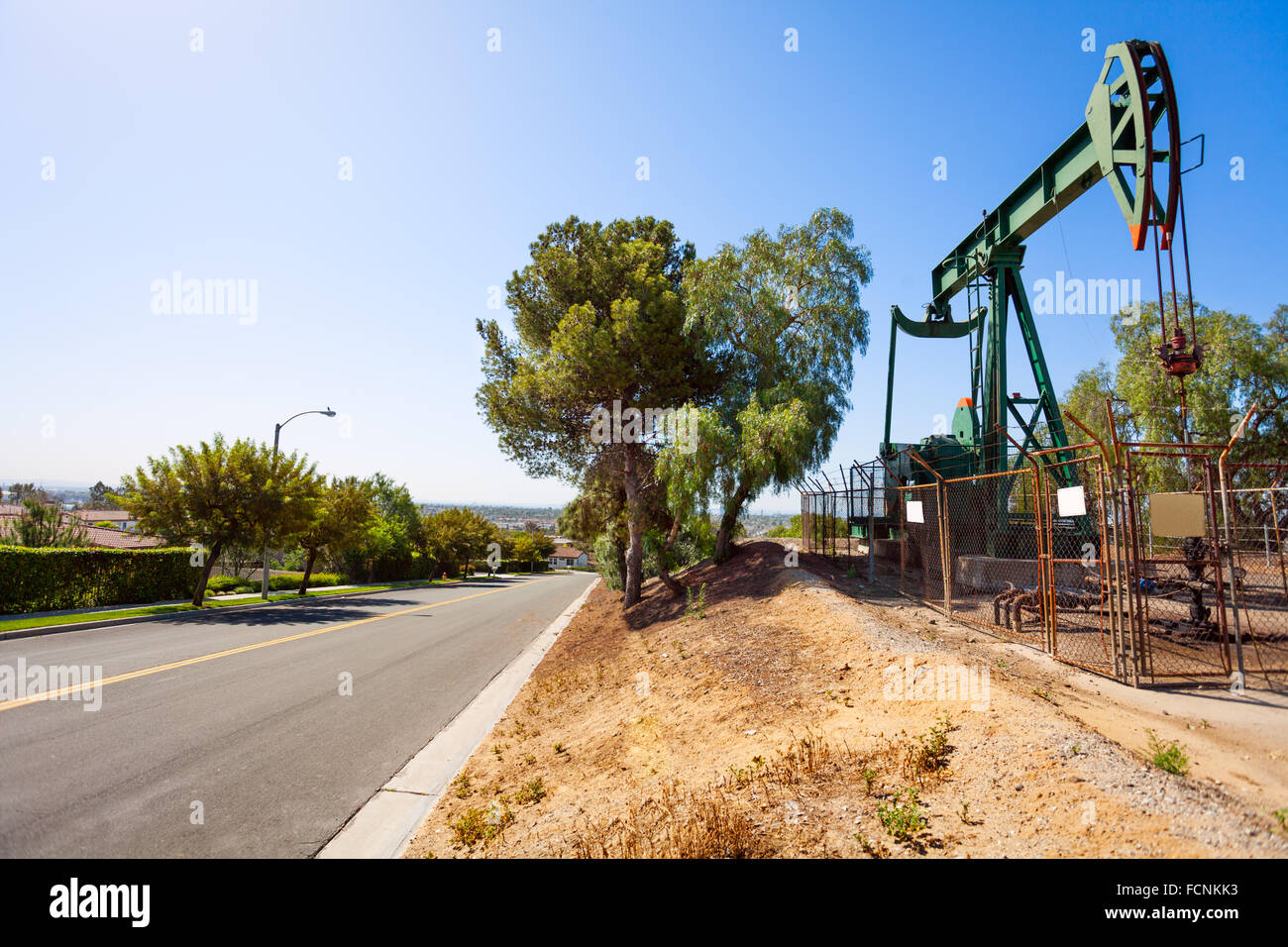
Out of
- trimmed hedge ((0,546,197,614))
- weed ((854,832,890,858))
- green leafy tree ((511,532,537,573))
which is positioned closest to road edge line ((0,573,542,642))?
trimmed hedge ((0,546,197,614))

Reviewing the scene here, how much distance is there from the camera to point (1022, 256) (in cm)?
1677

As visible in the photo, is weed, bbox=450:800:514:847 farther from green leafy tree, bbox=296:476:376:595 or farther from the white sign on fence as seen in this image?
green leafy tree, bbox=296:476:376:595

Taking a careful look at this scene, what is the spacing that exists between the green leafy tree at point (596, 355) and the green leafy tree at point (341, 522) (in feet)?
45.2

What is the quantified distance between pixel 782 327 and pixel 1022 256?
6.74m

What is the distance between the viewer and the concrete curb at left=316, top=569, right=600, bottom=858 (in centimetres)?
464

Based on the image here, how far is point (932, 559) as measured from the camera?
1884 centimetres

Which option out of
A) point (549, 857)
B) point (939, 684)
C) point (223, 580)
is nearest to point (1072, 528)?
point (939, 684)

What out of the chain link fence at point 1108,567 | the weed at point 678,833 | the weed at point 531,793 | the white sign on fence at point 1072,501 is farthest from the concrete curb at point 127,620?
the white sign on fence at point 1072,501

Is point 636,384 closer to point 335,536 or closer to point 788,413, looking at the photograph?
point 788,413

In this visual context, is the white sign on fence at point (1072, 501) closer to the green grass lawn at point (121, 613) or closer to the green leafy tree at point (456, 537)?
the green grass lawn at point (121, 613)

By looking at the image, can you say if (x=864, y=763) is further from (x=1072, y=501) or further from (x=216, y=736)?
(x=216, y=736)

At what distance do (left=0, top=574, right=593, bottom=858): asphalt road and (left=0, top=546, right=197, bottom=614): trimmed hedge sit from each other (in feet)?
23.3

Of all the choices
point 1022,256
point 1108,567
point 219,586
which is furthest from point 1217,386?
point 219,586

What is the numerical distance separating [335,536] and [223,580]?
8.02m
